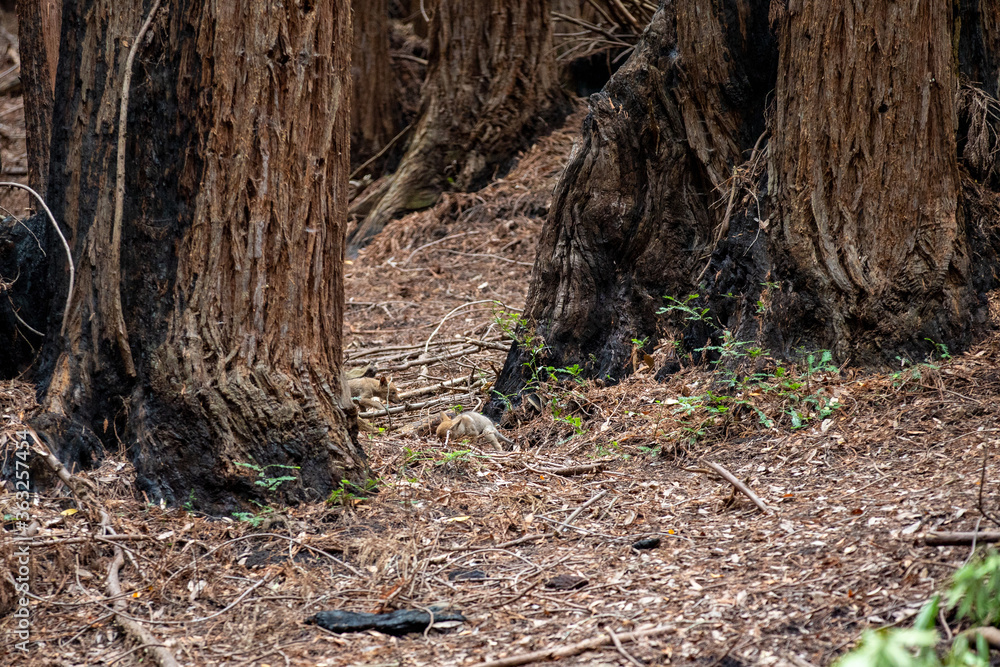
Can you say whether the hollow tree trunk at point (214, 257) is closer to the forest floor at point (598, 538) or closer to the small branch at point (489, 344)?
the forest floor at point (598, 538)

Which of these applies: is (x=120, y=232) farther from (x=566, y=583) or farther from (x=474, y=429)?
(x=566, y=583)

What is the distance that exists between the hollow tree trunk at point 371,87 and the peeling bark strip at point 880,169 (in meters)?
7.84

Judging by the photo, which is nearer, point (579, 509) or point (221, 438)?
point (221, 438)

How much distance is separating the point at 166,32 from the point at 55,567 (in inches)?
93.4

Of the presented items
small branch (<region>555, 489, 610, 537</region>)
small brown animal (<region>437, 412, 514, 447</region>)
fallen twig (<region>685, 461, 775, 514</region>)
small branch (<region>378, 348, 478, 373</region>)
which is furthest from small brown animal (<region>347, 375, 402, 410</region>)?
fallen twig (<region>685, 461, 775, 514</region>)

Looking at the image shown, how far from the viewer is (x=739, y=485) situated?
410 cm

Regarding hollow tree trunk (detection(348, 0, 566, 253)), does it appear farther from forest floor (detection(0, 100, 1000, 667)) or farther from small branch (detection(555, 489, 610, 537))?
small branch (detection(555, 489, 610, 537))

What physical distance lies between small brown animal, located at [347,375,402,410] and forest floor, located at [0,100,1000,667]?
0.68 metres

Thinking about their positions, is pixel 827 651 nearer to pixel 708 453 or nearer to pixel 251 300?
pixel 708 453

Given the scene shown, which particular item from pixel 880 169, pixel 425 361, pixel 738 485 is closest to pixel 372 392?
pixel 425 361

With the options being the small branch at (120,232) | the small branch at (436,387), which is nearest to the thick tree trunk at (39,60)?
the small branch at (120,232)

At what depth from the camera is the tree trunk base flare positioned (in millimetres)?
4859

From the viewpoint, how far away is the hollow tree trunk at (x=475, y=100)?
10.2m

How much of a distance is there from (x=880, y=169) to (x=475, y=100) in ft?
20.8
